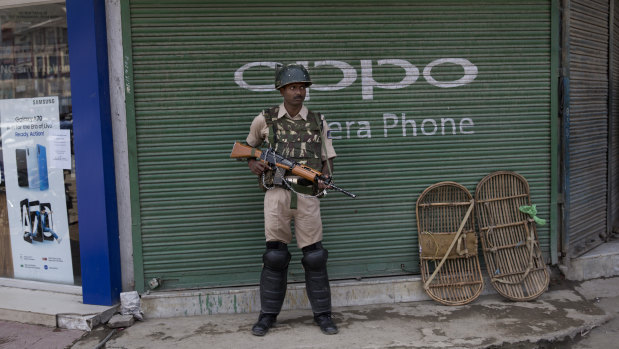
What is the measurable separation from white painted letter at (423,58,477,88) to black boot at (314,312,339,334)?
2.41m

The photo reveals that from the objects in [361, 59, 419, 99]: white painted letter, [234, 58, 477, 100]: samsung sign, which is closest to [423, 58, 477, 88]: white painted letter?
[234, 58, 477, 100]: samsung sign

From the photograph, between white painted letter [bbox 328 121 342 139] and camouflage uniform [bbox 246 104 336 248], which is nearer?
camouflage uniform [bbox 246 104 336 248]

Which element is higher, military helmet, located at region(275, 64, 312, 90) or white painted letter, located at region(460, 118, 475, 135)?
military helmet, located at region(275, 64, 312, 90)

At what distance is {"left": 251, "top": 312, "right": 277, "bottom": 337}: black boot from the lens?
426 centimetres

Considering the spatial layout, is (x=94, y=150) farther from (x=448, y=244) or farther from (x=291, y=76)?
(x=448, y=244)

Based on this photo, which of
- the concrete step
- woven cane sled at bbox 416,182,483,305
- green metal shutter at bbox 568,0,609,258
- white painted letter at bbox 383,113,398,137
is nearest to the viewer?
the concrete step

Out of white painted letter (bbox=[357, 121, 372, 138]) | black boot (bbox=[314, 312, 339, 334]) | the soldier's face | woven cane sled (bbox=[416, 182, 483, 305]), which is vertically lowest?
black boot (bbox=[314, 312, 339, 334])

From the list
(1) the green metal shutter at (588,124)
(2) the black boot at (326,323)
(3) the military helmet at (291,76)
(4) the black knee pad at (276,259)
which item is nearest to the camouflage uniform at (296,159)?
(4) the black knee pad at (276,259)

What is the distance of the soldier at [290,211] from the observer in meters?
4.26

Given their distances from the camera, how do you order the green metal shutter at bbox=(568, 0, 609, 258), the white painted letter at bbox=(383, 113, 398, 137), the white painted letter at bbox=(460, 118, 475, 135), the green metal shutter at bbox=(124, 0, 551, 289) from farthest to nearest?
1. the green metal shutter at bbox=(568, 0, 609, 258)
2. the white painted letter at bbox=(460, 118, 475, 135)
3. the white painted letter at bbox=(383, 113, 398, 137)
4. the green metal shutter at bbox=(124, 0, 551, 289)

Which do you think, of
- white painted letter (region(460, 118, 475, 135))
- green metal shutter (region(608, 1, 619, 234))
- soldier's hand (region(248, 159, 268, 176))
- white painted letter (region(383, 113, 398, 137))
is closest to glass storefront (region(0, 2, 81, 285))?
soldier's hand (region(248, 159, 268, 176))

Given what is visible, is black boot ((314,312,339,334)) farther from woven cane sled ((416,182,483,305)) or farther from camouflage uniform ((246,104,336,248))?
woven cane sled ((416,182,483,305))

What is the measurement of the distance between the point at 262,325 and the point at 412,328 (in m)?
1.21

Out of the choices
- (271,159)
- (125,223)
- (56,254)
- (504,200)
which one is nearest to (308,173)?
(271,159)
